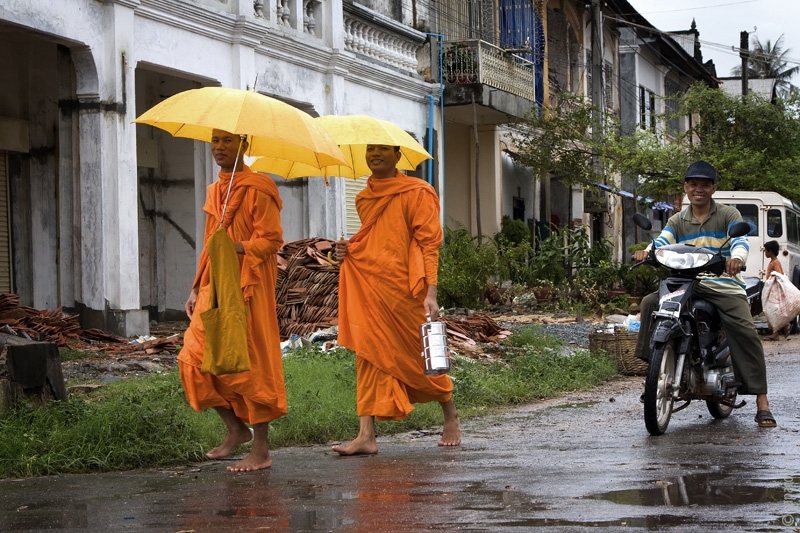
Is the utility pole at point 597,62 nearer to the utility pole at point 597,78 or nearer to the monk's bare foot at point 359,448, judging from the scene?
the utility pole at point 597,78

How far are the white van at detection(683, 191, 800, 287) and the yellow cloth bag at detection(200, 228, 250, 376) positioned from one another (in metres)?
15.6

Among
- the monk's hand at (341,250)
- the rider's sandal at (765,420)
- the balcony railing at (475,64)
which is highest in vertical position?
the balcony railing at (475,64)

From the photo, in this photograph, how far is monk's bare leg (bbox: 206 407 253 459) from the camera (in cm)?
613

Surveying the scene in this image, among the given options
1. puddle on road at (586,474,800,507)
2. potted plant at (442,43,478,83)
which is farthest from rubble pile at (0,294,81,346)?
potted plant at (442,43,478,83)

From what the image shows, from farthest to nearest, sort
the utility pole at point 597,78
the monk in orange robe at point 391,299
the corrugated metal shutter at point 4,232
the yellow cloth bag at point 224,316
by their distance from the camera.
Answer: the utility pole at point 597,78 < the corrugated metal shutter at point 4,232 < the monk in orange robe at point 391,299 < the yellow cloth bag at point 224,316

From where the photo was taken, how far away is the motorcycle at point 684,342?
6727 mm

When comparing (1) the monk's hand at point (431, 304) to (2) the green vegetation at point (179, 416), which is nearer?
(2) the green vegetation at point (179, 416)

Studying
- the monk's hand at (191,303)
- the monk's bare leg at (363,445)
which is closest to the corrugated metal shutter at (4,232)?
the monk's hand at (191,303)

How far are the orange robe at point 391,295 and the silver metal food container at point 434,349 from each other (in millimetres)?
156

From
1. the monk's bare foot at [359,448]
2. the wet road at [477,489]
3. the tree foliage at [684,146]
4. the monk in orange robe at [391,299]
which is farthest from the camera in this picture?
the tree foliage at [684,146]

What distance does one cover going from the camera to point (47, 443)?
588 cm

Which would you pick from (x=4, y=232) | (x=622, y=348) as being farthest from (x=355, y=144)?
(x=4, y=232)

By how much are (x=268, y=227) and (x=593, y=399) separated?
4.25 metres

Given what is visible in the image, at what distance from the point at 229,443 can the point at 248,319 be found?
73cm
